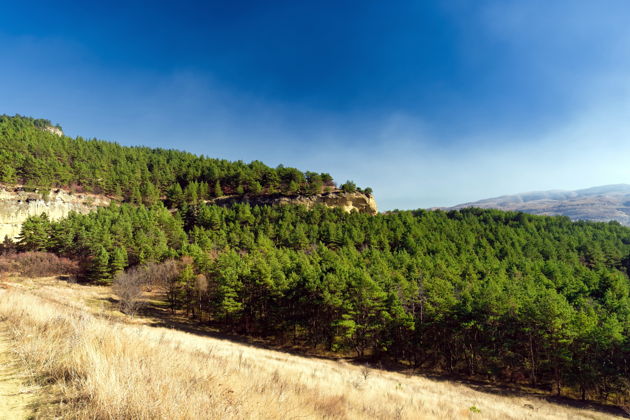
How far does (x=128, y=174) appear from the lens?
96.8 m

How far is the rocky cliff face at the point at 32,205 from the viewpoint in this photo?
2375 inches

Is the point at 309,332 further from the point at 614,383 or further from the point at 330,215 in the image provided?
the point at 330,215

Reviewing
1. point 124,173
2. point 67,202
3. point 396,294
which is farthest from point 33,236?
point 396,294

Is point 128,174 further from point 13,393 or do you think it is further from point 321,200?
point 13,393

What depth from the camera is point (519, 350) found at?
112ft

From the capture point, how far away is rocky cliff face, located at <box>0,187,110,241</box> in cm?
6031

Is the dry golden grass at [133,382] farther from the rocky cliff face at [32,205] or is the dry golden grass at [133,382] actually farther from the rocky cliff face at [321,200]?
the rocky cliff face at [321,200]

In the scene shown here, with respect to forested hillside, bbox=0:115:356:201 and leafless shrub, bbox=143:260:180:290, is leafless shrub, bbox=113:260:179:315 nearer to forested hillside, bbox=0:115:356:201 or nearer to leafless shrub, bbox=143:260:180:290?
leafless shrub, bbox=143:260:180:290

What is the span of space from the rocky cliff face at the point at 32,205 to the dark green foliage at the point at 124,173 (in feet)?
20.2

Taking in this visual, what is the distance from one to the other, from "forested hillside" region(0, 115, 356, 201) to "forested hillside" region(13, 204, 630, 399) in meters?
19.1

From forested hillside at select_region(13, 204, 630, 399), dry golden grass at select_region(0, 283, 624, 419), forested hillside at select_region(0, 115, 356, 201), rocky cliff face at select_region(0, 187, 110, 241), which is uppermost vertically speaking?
forested hillside at select_region(0, 115, 356, 201)

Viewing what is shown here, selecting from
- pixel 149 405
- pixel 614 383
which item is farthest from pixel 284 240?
pixel 149 405

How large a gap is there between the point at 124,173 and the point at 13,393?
113459 millimetres

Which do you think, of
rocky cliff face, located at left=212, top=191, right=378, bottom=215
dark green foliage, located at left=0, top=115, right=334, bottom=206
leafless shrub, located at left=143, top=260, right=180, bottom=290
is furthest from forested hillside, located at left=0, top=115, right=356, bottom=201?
leafless shrub, located at left=143, top=260, right=180, bottom=290
